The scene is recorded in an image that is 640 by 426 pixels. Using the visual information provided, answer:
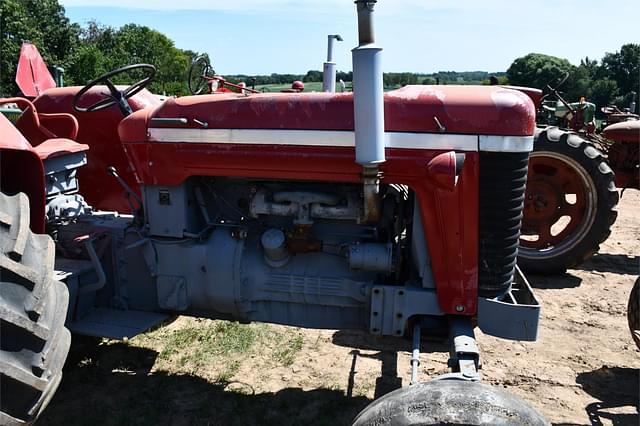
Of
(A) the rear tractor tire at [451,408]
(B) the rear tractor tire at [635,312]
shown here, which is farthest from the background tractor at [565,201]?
(A) the rear tractor tire at [451,408]

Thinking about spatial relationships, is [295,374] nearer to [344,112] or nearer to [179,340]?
[179,340]

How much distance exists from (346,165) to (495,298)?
3.08 ft

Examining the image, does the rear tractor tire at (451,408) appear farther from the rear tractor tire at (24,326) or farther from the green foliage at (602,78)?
the green foliage at (602,78)

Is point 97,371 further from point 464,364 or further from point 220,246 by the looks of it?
point 464,364

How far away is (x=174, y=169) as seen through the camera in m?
2.97

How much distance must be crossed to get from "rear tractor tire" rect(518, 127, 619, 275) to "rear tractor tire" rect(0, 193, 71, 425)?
4.36 meters

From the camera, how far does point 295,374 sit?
3531 millimetres

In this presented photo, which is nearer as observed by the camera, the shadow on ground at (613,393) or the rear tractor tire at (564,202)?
the shadow on ground at (613,393)

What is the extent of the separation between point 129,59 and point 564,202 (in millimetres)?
34989

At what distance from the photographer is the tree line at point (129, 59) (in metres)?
23.6

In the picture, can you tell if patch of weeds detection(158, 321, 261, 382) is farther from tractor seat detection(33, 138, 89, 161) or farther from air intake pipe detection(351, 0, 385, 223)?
air intake pipe detection(351, 0, 385, 223)

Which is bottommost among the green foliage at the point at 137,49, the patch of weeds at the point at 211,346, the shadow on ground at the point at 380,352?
the shadow on ground at the point at 380,352

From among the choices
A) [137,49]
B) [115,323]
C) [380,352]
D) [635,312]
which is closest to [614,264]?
[635,312]

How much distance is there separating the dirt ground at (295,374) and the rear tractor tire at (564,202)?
95 centimetres
